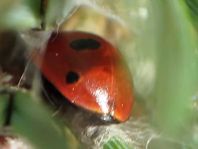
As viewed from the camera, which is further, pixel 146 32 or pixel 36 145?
pixel 146 32

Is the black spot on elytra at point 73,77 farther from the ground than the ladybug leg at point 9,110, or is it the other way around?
the ladybug leg at point 9,110

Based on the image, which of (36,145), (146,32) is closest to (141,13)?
(146,32)

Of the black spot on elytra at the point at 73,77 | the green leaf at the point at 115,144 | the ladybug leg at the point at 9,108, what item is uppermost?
the ladybug leg at the point at 9,108

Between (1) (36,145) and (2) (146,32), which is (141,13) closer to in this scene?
(2) (146,32)

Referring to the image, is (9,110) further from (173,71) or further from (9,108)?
(173,71)

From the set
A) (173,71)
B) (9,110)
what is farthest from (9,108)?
(173,71)
